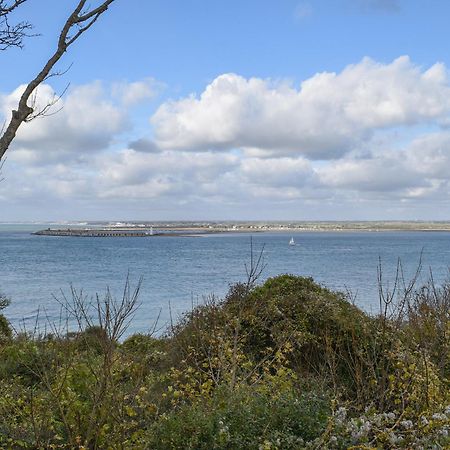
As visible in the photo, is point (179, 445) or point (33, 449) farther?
point (33, 449)

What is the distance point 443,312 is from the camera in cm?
1130

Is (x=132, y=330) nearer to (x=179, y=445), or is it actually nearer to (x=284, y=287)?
(x=284, y=287)

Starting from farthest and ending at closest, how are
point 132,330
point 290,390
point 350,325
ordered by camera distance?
point 132,330, point 350,325, point 290,390

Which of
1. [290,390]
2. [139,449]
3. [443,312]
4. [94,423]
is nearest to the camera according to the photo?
[139,449]

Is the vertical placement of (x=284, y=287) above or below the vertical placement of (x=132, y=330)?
above

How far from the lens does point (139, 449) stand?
4.95 m

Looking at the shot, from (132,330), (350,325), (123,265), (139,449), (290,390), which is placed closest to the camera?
(139,449)

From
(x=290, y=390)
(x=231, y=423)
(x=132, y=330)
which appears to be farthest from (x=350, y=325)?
(x=132, y=330)

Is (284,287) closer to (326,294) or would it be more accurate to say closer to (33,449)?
(326,294)

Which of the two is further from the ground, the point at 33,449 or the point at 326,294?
the point at 326,294

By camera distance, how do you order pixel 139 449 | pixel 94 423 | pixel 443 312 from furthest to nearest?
pixel 443 312 → pixel 94 423 → pixel 139 449

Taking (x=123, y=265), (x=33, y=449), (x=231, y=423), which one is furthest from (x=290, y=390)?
(x=123, y=265)

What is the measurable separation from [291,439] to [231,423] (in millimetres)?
545

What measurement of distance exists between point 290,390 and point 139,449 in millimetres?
1874
